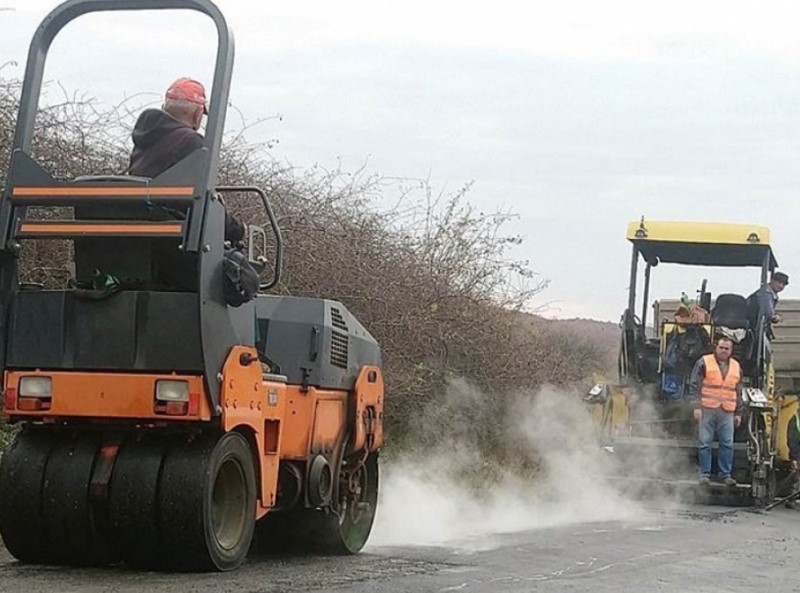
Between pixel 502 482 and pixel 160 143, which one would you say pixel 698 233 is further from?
pixel 160 143

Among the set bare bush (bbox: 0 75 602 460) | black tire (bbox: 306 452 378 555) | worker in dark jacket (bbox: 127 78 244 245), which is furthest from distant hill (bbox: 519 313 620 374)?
worker in dark jacket (bbox: 127 78 244 245)

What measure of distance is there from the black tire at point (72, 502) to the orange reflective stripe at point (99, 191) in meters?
1.15

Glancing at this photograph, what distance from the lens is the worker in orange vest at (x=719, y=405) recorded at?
577 inches

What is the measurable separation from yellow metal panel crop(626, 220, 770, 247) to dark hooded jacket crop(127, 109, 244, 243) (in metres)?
9.76

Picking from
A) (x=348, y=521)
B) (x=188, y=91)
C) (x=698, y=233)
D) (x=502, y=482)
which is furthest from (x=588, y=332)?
(x=188, y=91)

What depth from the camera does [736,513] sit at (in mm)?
13695

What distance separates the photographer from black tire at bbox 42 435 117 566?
6.72m

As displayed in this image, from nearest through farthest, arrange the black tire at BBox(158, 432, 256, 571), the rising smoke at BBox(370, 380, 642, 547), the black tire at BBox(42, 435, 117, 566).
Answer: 1. the black tire at BBox(158, 432, 256, 571)
2. the black tire at BBox(42, 435, 117, 566)
3. the rising smoke at BBox(370, 380, 642, 547)

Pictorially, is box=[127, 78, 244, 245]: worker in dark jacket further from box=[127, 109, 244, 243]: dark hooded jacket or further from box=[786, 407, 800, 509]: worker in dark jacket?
box=[786, 407, 800, 509]: worker in dark jacket

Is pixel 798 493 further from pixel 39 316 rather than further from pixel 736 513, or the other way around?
pixel 39 316

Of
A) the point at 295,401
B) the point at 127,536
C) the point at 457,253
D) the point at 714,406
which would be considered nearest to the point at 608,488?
the point at 714,406

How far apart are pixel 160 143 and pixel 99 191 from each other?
0.50m

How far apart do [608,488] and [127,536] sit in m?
9.03

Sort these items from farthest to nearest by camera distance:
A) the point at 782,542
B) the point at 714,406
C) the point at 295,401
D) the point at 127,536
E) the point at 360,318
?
the point at 714,406
the point at 360,318
the point at 782,542
the point at 295,401
the point at 127,536
